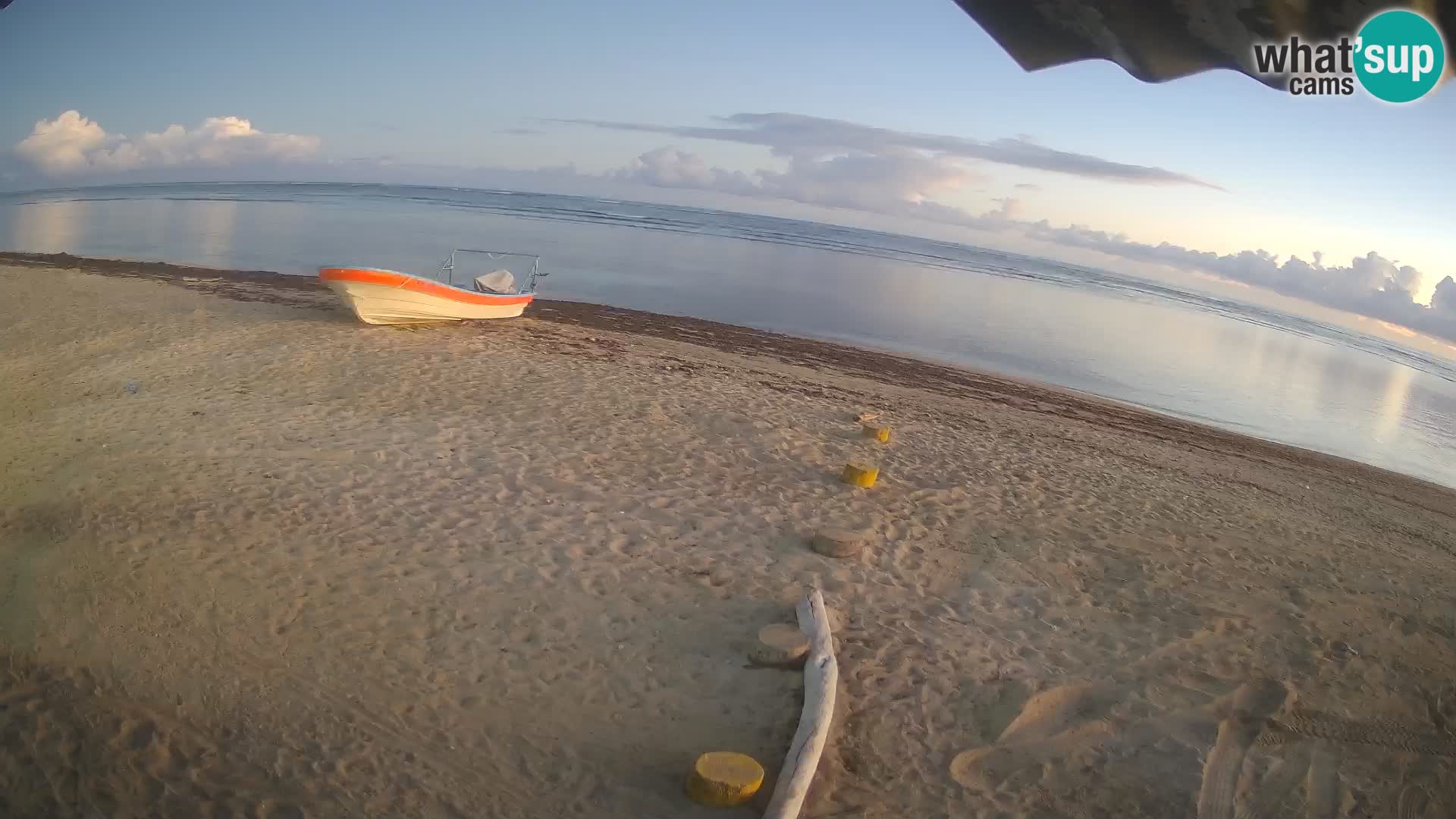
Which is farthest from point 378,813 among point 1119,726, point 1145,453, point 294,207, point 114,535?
point 294,207

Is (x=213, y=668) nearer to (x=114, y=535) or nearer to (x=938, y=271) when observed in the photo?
(x=114, y=535)

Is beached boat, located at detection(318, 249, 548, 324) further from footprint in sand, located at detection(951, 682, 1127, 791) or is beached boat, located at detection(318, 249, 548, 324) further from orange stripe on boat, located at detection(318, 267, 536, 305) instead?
footprint in sand, located at detection(951, 682, 1127, 791)

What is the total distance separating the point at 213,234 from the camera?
29.2 meters

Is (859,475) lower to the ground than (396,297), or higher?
lower

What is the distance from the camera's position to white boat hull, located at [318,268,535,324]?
12.8 meters

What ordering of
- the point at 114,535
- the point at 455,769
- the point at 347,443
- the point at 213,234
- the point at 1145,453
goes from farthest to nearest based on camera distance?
the point at 213,234
the point at 1145,453
the point at 347,443
the point at 114,535
the point at 455,769

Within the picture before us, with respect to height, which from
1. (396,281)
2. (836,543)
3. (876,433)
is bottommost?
(836,543)

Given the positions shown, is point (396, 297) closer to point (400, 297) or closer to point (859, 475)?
point (400, 297)

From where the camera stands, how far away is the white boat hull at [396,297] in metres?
12.8

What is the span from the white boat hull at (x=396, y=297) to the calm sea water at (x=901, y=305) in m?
7.00

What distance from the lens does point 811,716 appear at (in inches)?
173

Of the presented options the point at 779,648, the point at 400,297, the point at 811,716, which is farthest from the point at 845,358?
the point at 811,716

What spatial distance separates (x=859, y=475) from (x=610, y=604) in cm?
351

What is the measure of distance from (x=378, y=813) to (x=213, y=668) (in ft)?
4.90
